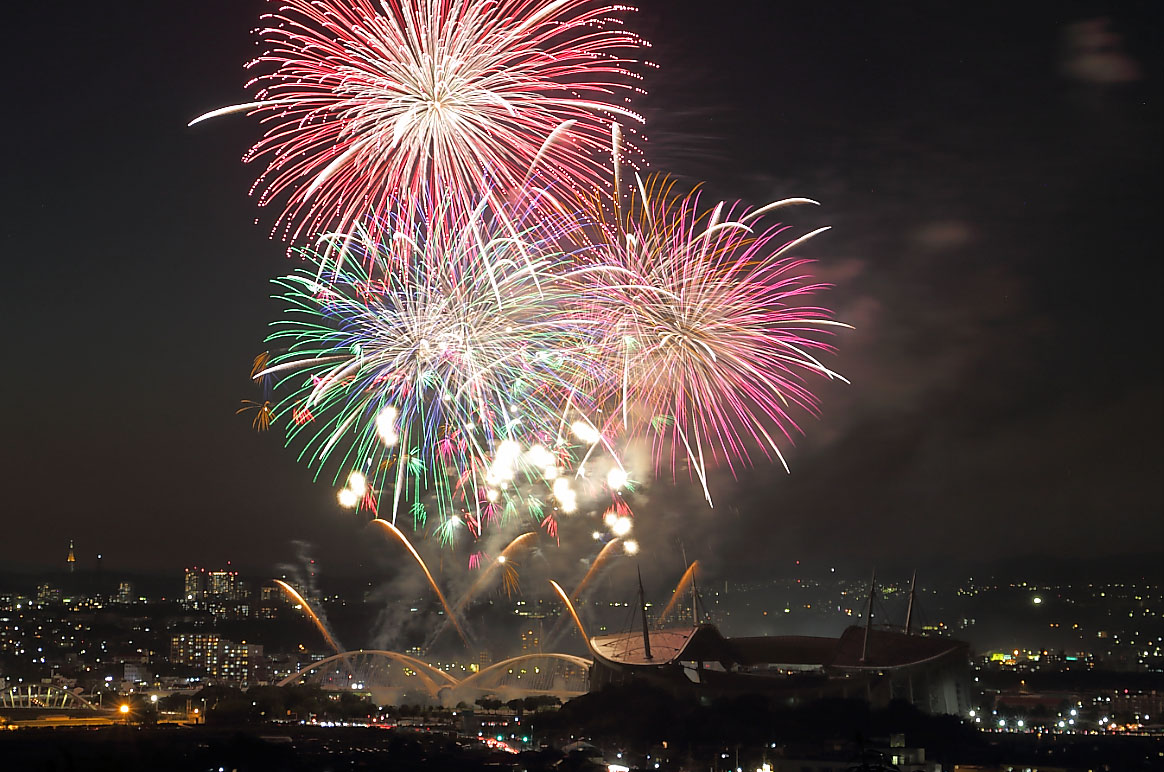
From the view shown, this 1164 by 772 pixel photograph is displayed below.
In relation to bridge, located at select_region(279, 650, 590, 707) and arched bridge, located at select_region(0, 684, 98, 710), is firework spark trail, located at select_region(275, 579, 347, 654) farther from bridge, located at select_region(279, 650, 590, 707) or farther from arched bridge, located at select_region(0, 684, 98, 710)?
arched bridge, located at select_region(0, 684, 98, 710)

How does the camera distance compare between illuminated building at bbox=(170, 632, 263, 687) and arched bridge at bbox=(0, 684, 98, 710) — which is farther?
illuminated building at bbox=(170, 632, 263, 687)

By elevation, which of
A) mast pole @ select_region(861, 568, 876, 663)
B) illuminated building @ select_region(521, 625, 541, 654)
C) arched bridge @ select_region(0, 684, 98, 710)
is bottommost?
arched bridge @ select_region(0, 684, 98, 710)

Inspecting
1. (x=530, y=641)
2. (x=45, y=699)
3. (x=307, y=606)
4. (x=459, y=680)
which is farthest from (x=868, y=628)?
(x=45, y=699)

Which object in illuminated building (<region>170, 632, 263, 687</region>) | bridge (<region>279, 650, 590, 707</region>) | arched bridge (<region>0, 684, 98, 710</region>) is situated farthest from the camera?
illuminated building (<region>170, 632, 263, 687</region>)

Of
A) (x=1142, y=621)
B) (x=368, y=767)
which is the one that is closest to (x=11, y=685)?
(x=368, y=767)

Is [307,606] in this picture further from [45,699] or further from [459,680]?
[45,699]

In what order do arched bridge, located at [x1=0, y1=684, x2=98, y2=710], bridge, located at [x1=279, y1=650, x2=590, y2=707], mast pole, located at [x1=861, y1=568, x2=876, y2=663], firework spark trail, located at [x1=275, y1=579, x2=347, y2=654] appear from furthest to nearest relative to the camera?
arched bridge, located at [x1=0, y1=684, x2=98, y2=710], bridge, located at [x1=279, y1=650, x2=590, y2=707], mast pole, located at [x1=861, y1=568, x2=876, y2=663], firework spark trail, located at [x1=275, y1=579, x2=347, y2=654]

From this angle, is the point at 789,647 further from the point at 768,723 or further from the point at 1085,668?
the point at 1085,668

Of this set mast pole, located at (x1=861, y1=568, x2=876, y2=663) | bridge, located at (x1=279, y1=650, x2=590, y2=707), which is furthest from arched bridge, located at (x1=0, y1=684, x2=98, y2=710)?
mast pole, located at (x1=861, y1=568, x2=876, y2=663)
